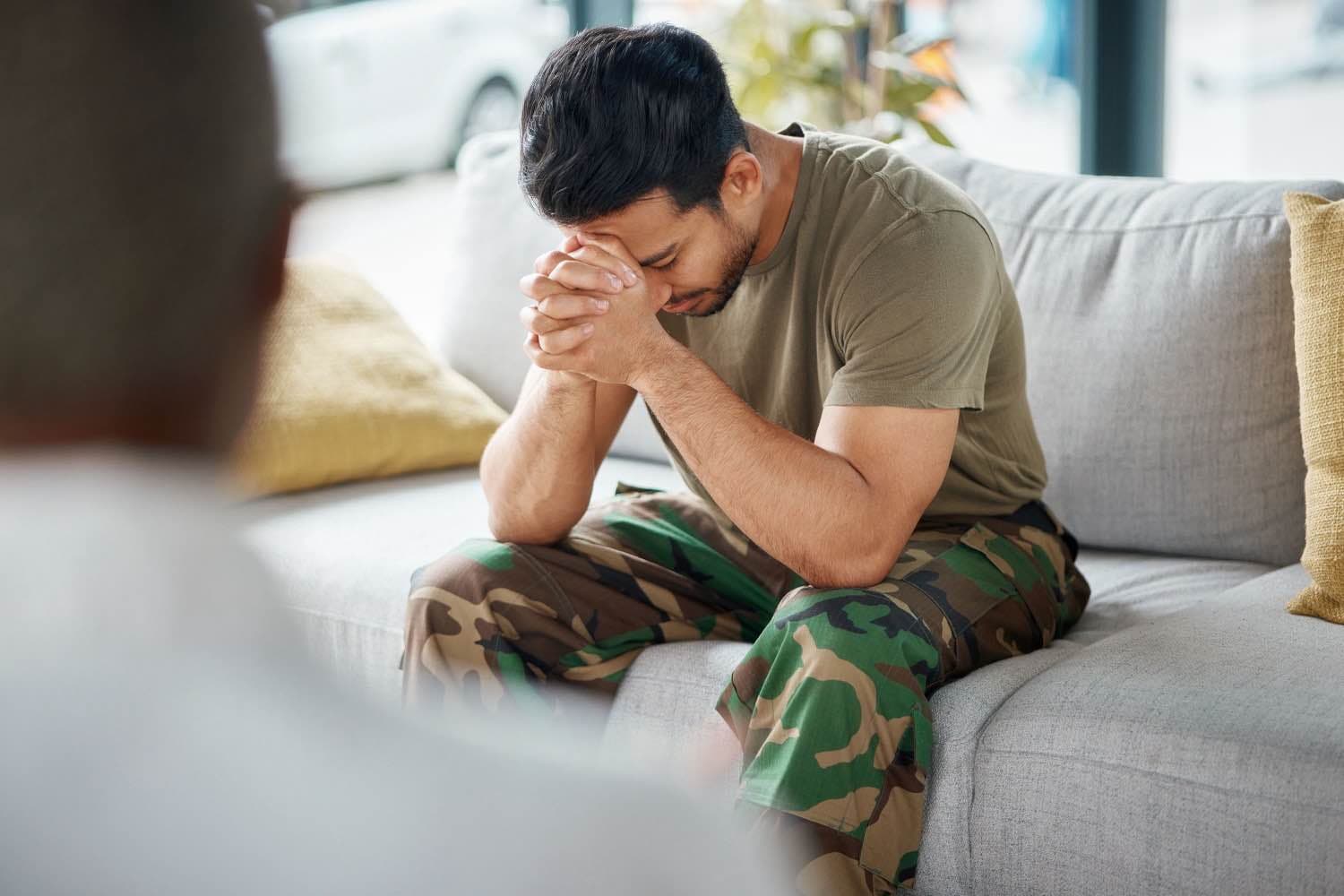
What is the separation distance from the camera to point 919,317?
1546 mm

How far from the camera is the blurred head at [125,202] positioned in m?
0.33

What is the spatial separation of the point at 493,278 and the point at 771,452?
4.19 feet

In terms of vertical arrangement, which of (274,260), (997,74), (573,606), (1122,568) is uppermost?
(274,260)

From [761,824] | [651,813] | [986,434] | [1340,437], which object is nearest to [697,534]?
[986,434]

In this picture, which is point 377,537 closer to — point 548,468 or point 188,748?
point 548,468

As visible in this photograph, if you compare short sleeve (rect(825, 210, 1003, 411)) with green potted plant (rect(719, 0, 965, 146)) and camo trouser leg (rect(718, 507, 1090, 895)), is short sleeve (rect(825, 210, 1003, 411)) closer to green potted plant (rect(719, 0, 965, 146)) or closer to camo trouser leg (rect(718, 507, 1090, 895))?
camo trouser leg (rect(718, 507, 1090, 895))

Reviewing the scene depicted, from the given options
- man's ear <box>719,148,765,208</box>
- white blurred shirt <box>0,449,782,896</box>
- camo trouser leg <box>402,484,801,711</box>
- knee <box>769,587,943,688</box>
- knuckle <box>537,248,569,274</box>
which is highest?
white blurred shirt <box>0,449,782,896</box>

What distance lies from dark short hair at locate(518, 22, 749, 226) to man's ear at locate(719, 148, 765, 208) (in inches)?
0.8

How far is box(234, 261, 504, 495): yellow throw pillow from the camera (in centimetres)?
234

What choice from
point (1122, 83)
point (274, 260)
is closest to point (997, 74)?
point (1122, 83)

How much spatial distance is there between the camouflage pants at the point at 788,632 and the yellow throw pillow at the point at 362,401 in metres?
0.56

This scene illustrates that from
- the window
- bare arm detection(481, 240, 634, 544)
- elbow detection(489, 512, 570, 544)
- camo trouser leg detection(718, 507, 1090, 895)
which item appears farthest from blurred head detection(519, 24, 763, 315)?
the window

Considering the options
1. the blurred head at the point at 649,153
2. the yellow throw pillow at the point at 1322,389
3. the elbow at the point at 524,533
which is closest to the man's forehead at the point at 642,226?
the blurred head at the point at 649,153

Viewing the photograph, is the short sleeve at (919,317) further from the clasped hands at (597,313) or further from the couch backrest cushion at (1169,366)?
the couch backrest cushion at (1169,366)
